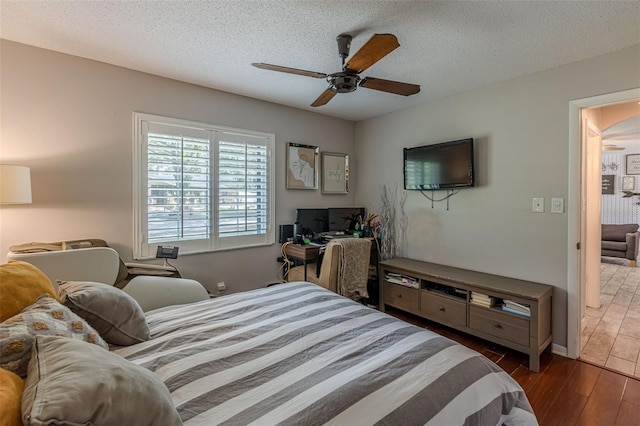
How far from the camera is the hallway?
243cm

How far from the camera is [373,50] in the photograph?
5.57ft

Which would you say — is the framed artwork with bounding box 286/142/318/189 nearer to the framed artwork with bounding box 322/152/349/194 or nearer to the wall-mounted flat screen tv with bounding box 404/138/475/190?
the framed artwork with bounding box 322/152/349/194

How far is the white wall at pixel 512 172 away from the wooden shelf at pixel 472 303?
186mm

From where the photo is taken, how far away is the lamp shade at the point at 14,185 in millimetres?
1863

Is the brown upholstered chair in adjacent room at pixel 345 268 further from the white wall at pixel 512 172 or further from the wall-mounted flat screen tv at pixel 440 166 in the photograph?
the wall-mounted flat screen tv at pixel 440 166

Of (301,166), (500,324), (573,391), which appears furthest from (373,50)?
(573,391)

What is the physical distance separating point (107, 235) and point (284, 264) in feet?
6.03

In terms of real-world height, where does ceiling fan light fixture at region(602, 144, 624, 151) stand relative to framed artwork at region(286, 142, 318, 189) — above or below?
above

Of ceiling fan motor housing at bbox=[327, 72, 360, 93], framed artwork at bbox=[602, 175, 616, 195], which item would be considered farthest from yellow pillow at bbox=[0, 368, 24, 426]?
framed artwork at bbox=[602, 175, 616, 195]

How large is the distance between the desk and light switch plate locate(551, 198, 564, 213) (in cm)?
220

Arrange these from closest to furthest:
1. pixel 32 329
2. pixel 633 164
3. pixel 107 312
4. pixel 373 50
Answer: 1. pixel 32 329
2. pixel 107 312
3. pixel 373 50
4. pixel 633 164

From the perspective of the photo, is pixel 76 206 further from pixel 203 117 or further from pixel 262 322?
pixel 262 322

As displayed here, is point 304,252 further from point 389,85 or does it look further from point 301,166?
point 389,85

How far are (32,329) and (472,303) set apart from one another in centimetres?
294
